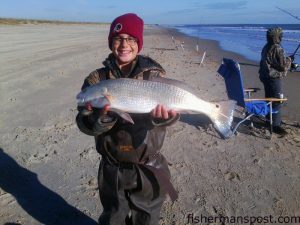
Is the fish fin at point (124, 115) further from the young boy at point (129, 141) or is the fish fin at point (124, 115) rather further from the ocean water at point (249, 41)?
the ocean water at point (249, 41)

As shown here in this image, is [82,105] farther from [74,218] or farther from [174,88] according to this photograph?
[74,218]

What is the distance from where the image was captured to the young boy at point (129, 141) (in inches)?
122

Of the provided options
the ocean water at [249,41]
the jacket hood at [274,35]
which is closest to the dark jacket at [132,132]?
the jacket hood at [274,35]

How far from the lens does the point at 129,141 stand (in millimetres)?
3121

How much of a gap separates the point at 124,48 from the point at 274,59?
523 cm

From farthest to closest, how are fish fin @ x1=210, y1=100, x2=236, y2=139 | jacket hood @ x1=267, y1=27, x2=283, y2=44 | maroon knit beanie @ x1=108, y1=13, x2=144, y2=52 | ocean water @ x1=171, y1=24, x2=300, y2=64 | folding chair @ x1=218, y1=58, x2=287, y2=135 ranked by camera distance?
ocean water @ x1=171, y1=24, x2=300, y2=64
jacket hood @ x1=267, y1=27, x2=283, y2=44
folding chair @ x1=218, y1=58, x2=287, y2=135
fish fin @ x1=210, y1=100, x2=236, y2=139
maroon knit beanie @ x1=108, y1=13, x2=144, y2=52

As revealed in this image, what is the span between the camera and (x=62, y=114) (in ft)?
27.4

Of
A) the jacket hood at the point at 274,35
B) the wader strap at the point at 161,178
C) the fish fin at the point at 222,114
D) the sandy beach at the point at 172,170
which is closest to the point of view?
the wader strap at the point at 161,178

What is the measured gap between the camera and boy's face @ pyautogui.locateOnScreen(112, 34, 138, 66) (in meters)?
3.15

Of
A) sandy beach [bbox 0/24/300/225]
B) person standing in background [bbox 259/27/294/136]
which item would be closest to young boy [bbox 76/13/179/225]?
sandy beach [bbox 0/24/300/225]

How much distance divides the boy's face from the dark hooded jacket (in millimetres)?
5058

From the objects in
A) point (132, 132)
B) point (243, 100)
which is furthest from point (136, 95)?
point (243, 100)

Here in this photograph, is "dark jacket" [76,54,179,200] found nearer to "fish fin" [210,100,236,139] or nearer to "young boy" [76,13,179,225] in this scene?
"young boy" [76,13,179,225]

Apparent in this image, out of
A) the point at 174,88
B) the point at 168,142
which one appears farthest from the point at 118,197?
the point at 168,142
